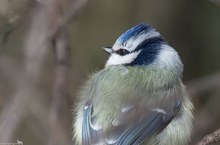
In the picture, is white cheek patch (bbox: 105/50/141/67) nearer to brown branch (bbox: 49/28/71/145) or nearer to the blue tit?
the blue tit

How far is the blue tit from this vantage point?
131 inches

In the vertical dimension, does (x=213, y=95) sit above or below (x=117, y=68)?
below

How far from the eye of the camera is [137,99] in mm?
3453

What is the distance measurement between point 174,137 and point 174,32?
6.76 feet

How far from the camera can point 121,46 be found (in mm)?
3721

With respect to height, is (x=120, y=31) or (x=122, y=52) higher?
(x=122, y=52)

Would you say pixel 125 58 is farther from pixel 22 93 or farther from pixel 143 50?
pixel 22 93

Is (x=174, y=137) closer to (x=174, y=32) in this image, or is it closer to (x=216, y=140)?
(x=216, y=140)

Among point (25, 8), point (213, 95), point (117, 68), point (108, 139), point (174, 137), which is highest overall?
point (25, 8)

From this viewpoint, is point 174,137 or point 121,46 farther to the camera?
point 121,46

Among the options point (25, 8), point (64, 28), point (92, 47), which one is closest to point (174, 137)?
point (64, 28)

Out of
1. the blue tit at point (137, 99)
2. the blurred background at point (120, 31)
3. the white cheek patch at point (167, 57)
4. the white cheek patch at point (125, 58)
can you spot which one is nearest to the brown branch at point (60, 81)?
the blue tit at point (137, 99)

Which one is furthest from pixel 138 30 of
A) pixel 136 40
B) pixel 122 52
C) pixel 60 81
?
pixel 60 81

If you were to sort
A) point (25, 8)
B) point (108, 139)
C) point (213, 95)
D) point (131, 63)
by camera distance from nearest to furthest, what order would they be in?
point (25, 8)
point (108, 139)
point (131, 63)
point (213, 95)
